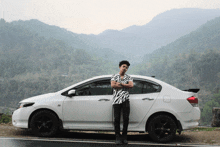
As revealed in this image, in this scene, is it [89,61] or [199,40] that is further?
[89,61]

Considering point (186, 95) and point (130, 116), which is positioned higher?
point (186, 95)

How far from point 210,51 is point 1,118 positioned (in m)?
130

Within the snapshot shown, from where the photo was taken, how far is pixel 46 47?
190875 mm

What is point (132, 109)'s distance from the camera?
5773 mm

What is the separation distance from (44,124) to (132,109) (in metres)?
2.11

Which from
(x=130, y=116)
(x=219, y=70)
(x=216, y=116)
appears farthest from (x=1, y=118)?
(x=219, y=70)

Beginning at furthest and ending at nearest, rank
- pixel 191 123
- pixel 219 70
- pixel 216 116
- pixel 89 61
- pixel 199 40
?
pixel 89 61 < pixel 199 40 < pixel 219 70 < pixel 216 116 < pixel 191 123

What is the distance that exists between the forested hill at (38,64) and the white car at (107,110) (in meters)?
136

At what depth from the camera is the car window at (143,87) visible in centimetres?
586

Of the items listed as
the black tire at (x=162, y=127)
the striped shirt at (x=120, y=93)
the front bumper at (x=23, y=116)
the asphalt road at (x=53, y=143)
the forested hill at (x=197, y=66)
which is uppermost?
the forested hill at (x=197, y=66)

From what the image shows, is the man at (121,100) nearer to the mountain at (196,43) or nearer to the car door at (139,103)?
the car door at (139,103)

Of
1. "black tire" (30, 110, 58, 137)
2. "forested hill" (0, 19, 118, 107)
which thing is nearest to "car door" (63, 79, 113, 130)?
"black tire" (30, 110, 58, 137)

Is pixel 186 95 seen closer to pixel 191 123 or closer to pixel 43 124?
pixel 191 123

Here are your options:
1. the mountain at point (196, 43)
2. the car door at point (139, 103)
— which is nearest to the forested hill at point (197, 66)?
the mountain at point (196, 43)
